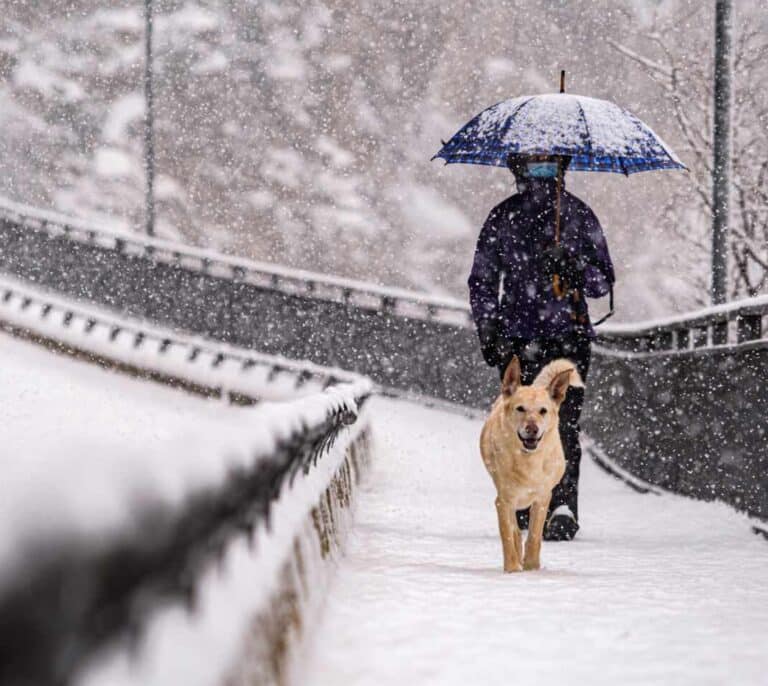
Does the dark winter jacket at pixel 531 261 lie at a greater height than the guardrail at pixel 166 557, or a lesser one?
greater

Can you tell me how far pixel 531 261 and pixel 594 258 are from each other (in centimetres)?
37

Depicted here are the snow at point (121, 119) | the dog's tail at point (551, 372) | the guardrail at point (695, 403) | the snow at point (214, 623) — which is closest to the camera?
the snow at point (214, 623)

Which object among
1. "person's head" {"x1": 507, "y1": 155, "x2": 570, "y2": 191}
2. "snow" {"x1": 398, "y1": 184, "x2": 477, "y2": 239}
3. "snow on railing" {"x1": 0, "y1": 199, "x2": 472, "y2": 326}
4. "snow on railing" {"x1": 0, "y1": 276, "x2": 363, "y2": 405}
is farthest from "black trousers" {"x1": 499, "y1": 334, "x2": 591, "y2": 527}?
"snow" {"x1": 398, "y1": 184, "x2": 477, "y2": 239}

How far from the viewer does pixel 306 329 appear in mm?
25719

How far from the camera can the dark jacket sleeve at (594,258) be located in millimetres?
8406

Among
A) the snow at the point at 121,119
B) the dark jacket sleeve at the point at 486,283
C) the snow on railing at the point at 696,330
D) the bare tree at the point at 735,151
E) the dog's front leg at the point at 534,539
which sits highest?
the snow at the point at 121,119

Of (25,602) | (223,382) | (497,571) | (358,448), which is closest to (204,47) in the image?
(223,382)

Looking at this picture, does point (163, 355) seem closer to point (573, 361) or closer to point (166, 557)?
point (573, 361)

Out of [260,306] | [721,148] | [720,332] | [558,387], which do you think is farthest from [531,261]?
[260,306]

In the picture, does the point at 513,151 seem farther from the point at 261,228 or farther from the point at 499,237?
the point at 261,228

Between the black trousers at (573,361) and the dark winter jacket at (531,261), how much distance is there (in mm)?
74

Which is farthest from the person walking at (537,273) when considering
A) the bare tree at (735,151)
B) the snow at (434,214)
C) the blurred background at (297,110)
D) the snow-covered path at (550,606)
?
the snow at (434,214)

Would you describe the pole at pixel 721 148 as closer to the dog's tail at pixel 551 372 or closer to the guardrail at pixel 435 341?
the guardrail at pixel 435 341

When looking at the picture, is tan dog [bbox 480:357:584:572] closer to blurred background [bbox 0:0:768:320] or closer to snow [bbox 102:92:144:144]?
blurred background [bbox 0:0:768:320]
